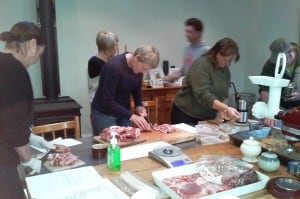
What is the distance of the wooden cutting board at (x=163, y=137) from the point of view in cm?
198

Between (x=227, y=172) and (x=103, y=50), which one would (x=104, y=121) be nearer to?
(x=103, y=50)

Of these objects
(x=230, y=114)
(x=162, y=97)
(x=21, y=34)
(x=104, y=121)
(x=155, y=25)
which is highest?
(x=155, y=25)

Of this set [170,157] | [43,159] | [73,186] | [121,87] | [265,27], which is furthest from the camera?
[265,27]

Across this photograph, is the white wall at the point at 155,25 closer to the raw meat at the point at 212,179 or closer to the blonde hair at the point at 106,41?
the blonde hair at the point at 106,41

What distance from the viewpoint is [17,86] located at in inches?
56.5

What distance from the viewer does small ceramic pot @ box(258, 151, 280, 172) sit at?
1.42m

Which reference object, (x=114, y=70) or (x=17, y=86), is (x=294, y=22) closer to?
(x=114, y=70)

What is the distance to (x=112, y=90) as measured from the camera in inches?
92.7

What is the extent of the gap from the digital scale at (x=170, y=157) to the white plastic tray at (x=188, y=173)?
0.28 ft

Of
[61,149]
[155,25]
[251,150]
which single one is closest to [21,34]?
[61,149]

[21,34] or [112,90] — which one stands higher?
[21,34]

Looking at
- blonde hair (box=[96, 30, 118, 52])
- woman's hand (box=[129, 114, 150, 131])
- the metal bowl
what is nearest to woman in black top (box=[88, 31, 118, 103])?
blonde hair (box=[96, 30, 118, 52])

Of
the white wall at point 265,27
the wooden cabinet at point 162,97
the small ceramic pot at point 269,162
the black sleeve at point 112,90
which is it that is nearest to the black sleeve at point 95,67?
the black sleeve at point 112,90

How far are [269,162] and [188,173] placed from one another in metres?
0.37
